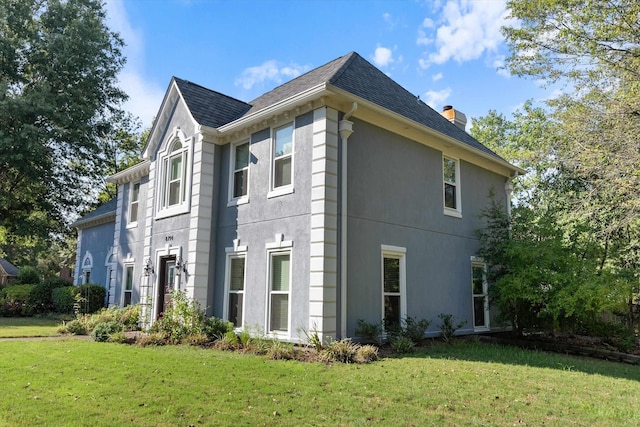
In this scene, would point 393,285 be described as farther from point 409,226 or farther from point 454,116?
point 454,116

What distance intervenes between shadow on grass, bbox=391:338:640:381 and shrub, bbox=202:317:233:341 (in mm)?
4239

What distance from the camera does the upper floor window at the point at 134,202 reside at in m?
17.9

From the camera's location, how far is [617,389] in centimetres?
723

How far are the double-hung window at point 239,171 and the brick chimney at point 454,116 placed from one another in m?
8.83

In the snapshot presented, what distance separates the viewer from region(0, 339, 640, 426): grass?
527 centimetres

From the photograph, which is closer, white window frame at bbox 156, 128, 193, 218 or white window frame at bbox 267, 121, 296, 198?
white window frame at bbox 267, 121, 296, 198

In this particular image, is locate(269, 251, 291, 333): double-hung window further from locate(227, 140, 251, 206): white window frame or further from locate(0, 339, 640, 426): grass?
locate(227, 140, 251, 206): white window frame

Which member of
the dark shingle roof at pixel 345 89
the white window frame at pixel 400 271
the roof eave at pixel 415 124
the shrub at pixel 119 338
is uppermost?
the dark shingle roof at pixel 345 89

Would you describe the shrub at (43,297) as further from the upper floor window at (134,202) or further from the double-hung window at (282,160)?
the double-hung window at (282,160)

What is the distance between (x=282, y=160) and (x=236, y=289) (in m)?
3.59

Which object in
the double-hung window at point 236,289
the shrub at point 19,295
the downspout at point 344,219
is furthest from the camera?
the shrub at point 19,295

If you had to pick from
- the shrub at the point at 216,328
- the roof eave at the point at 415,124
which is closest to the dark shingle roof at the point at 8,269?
the shrub at the point at 216,328

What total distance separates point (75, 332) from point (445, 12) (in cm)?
1354

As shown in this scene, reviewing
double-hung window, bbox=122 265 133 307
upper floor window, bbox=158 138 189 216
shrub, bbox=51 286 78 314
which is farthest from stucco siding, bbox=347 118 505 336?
shrub, bbox=51 286 78 314
